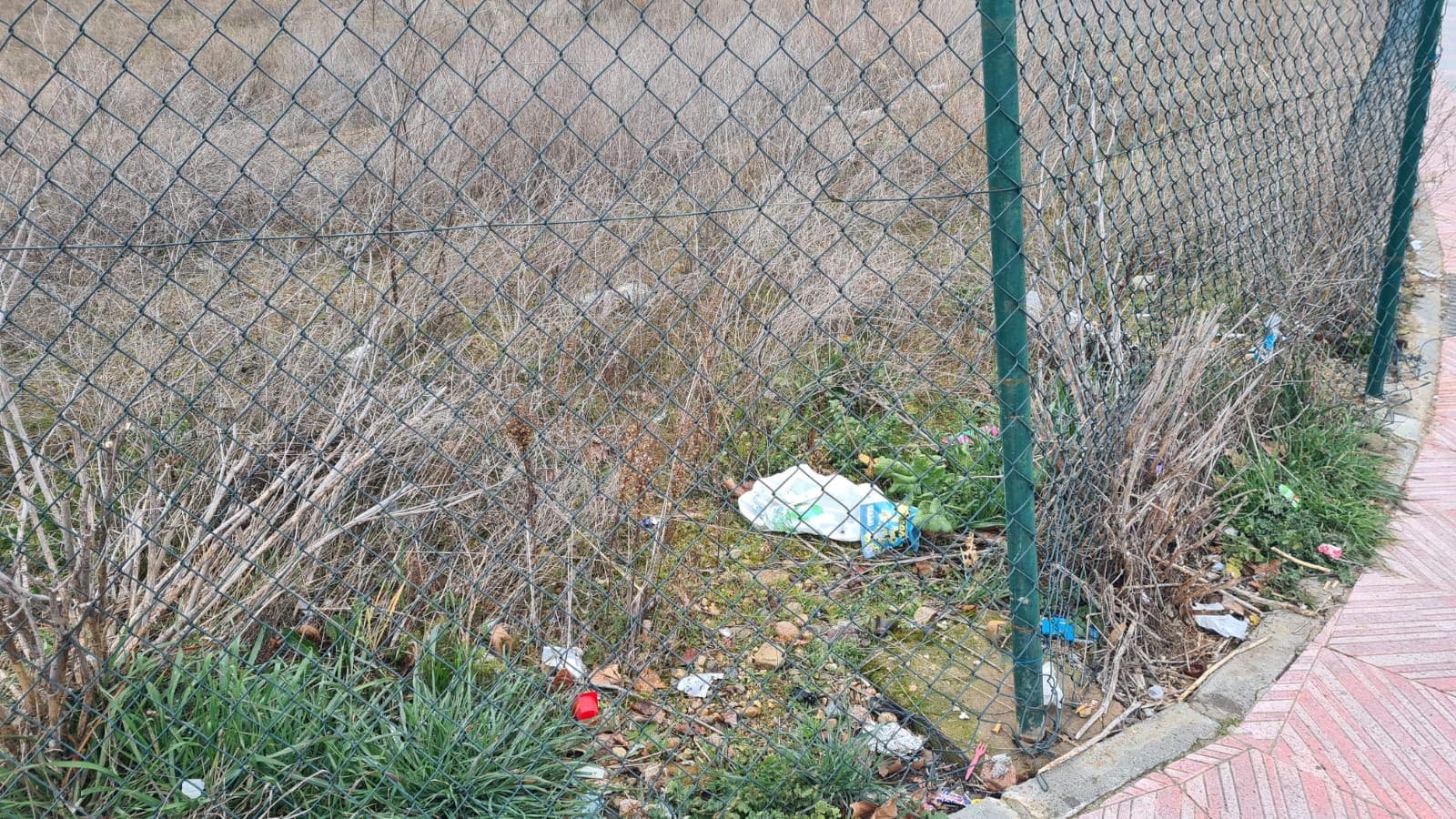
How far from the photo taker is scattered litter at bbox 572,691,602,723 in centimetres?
248

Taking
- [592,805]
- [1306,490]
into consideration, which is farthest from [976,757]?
[1306,490]

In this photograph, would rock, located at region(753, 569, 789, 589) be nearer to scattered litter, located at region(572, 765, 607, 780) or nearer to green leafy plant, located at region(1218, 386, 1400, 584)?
scattered litter, located at region(572, 765, 607, 780)

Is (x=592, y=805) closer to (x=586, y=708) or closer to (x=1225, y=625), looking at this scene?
(x=586, y=708)

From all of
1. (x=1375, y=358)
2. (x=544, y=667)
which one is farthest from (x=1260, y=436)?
(x=544, y=667)

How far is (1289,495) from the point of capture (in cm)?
318

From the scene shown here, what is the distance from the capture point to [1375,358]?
3803mm

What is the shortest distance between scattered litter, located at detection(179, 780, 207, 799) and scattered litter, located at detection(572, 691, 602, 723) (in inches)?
31.3

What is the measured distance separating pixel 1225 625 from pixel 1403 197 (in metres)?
1.90

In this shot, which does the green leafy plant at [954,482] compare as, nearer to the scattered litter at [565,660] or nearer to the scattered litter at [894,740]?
the scattered litter at [894,740]

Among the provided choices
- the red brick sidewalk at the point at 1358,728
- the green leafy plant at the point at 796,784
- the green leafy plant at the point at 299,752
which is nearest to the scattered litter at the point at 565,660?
the green leafy plant at the point at 299,752

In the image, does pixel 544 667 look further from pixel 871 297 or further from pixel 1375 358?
pixel 1375 358

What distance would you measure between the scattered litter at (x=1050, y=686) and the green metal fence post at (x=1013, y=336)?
0.04 meters

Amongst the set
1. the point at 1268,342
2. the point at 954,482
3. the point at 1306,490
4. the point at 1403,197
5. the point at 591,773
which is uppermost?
the point at 1403,197

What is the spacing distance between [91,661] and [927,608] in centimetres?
206
